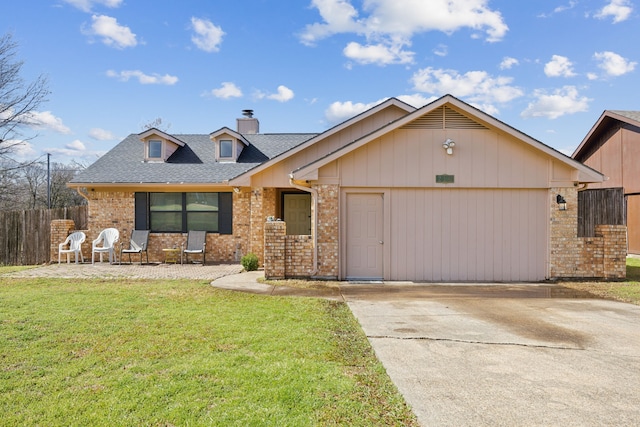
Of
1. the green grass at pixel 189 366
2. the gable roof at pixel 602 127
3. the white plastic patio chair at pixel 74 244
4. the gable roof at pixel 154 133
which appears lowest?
the green grass at pixel 189 366

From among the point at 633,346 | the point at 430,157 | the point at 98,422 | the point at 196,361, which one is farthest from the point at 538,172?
the point at 98,422

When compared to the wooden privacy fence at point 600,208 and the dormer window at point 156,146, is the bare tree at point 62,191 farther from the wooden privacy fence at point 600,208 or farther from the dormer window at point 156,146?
the wooden privacy fence at point 600,208

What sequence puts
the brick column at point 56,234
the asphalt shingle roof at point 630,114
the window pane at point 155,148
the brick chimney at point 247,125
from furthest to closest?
the brick chimney at point 247,125 → the asphalt shingle roof at point 630,114 → the window pane at point 155,148 → the brick column at point 56,234

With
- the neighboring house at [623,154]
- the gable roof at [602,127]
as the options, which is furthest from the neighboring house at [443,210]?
the gable roof at [602,127]

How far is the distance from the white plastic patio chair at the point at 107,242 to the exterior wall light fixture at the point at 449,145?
10436 millimetres

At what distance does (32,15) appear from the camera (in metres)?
12.1

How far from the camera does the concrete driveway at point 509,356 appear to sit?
3.09m

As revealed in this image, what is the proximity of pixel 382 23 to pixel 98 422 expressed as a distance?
1084 centimetres

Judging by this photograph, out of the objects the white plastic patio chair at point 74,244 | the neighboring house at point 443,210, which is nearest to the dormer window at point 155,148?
the white plastic patio chair at point 74,244

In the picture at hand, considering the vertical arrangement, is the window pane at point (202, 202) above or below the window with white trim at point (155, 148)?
below

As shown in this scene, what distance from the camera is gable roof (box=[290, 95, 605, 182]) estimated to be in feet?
30.9

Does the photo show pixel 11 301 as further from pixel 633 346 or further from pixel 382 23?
pixel 382 23

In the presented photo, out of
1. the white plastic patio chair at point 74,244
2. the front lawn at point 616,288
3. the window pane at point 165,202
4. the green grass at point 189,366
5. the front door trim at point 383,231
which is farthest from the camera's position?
the window pane at point 165,202

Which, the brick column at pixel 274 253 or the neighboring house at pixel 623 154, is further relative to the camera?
the neighboring house at pixel 623 154
